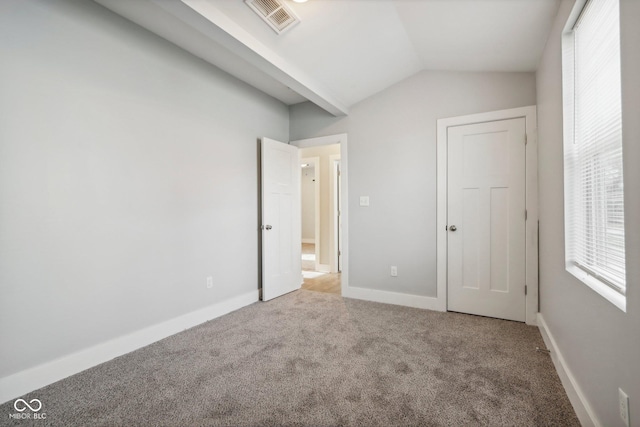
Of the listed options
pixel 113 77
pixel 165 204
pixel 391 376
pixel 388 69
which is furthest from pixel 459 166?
pixel 113 77

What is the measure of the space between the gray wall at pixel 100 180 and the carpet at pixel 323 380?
40 centimetres

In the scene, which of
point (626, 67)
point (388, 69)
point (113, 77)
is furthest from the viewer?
point (388, 69)

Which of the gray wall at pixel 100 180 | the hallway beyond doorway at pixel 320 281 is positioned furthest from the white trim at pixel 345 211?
the gray wall at pixel 100 180

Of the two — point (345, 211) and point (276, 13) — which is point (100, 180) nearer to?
point (276, 13)

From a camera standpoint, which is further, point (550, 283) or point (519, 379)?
point (550, 283)

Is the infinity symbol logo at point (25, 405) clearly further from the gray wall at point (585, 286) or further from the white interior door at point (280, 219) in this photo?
the gray wall at point (585, 286)

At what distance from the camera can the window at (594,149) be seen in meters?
1.31

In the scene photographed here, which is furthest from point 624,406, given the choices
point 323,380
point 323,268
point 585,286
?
point 323,268

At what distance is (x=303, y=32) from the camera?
245 centimetres

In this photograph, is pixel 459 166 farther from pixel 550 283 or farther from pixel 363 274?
pixel 363 274

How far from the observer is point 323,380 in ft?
6.29

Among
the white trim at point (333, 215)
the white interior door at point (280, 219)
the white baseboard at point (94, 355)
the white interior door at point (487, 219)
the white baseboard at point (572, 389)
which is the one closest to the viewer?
the white baseboard at point (572, 389)

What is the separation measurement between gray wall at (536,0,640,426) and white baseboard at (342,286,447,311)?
38.3 inches

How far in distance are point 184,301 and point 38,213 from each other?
1327mm
